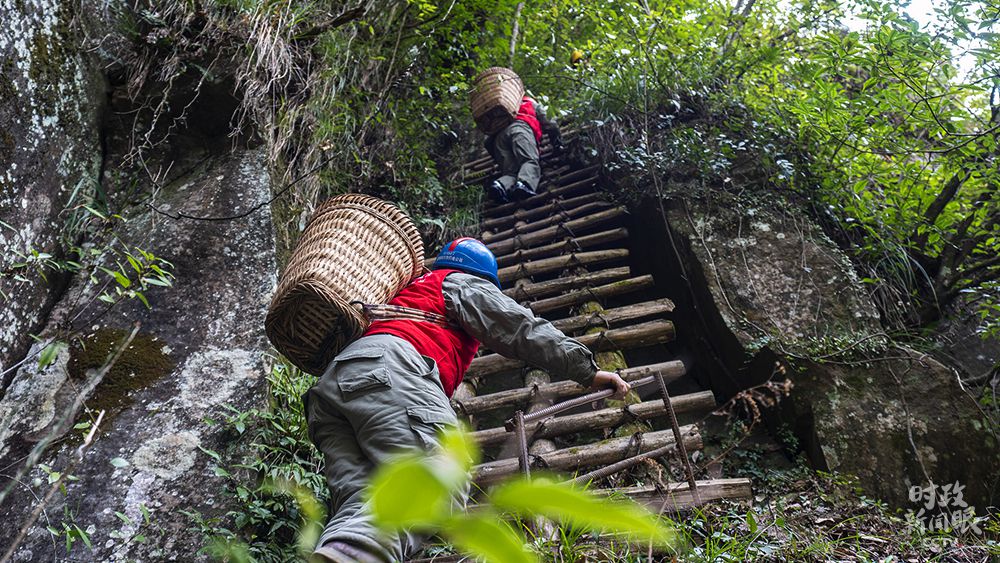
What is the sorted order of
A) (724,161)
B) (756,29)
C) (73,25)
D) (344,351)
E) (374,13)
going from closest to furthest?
(344,351), (73,25), (724,161), (374,13), (756,29)

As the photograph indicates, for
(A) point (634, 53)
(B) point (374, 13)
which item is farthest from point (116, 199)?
(A) point (634, 53)

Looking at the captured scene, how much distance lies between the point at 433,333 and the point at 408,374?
0.98ft

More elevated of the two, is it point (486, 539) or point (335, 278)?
point (486, 539)

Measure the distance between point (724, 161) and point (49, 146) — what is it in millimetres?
4195

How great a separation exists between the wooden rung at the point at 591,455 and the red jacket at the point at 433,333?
0.49 m

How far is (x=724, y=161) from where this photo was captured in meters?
4.55

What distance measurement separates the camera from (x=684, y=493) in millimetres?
2557

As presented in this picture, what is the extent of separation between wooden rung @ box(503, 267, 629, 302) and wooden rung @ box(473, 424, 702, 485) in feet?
4.29

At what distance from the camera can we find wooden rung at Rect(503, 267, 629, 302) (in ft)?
13.2

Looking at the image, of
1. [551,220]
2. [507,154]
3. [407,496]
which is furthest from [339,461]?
[507,154]

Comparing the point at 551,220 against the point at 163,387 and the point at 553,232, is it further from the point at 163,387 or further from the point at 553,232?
the point at 163,387

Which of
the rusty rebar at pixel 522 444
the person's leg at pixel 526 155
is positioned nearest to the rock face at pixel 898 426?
the rusty rebar at pixel 522 444

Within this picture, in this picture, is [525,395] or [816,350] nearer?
[525,395]

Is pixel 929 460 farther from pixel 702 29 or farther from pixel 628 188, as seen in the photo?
pixel 702 29
